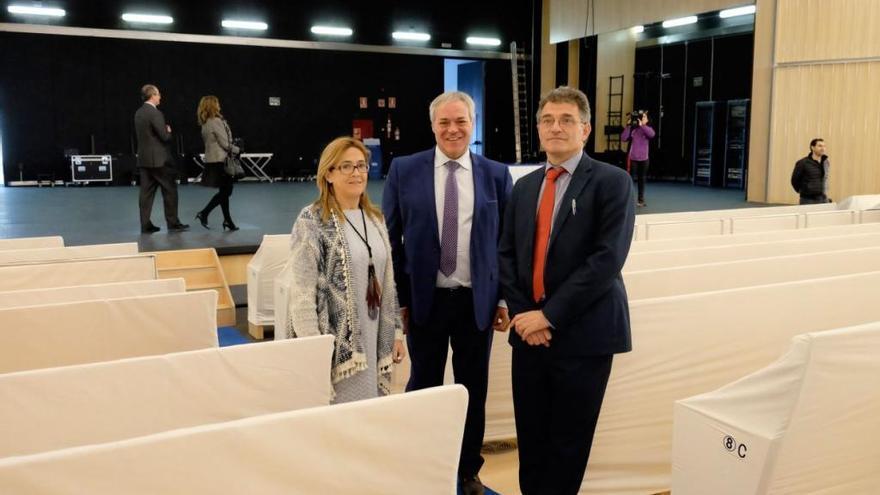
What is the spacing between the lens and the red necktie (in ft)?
7.79

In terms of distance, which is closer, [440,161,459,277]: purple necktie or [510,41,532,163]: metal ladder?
[440,161,459,277]: purple necktie

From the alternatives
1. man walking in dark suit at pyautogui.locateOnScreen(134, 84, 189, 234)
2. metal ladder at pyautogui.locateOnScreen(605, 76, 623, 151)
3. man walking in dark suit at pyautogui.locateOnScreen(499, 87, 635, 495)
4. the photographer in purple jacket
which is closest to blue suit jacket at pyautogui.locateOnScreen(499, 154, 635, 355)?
man walking in dark suit at pyautogui.locateOnScreen(499, 87, 635, 495)

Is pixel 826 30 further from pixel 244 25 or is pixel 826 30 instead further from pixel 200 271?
pixel 244 25

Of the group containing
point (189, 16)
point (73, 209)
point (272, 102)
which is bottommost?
point (73, 209)

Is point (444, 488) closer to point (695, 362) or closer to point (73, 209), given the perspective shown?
point (695, 362)

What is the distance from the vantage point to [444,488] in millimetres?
1691

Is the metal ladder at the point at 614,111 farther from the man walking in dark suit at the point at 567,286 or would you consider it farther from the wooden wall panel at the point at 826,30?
the man walking in dark suit at the point at 567,286

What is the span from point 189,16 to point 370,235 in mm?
13176

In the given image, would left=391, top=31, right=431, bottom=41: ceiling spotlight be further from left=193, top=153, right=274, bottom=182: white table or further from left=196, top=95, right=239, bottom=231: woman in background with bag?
left=196, top=95, right=239, bottom=231: woman in background with bag

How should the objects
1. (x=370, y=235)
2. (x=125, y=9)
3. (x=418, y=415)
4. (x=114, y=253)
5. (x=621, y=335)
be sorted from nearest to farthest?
(x=418, y=415) < (x=621, y=335) < (x=370, y=235) < (x=114, y=253) < (x=125, y=9)

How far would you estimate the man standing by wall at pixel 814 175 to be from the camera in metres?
8.52

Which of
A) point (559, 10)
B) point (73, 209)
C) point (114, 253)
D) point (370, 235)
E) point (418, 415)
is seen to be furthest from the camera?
point (559, 10)

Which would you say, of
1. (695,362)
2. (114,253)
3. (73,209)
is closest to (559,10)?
(73,209)

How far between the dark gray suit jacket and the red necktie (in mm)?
6226
